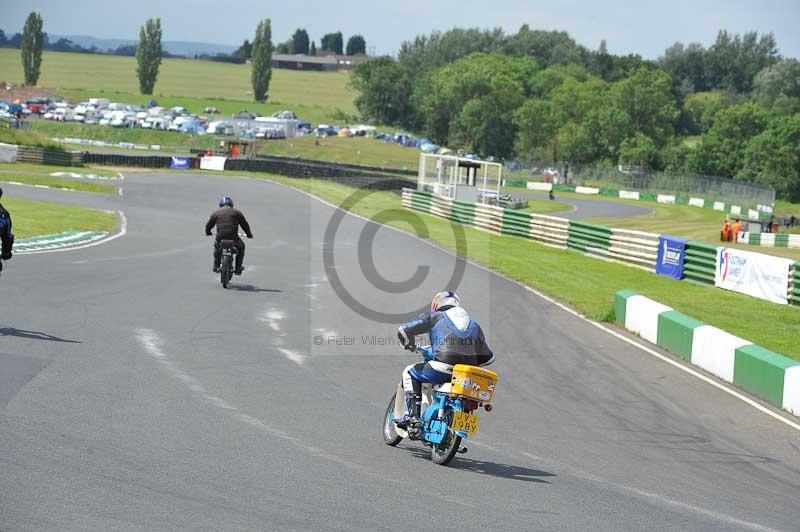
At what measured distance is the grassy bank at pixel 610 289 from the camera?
73.3 feet

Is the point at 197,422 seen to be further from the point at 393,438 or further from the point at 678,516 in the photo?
the point at 678,516

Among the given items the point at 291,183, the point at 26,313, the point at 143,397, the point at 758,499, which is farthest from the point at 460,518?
the point at 291,183

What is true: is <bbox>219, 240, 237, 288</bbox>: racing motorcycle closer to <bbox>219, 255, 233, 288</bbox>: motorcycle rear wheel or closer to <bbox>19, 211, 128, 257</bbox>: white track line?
<bbox>219, 255, 233, 288</bbox>: motorcycle rear wheel

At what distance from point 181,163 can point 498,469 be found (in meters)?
69.1

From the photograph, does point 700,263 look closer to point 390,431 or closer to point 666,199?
point 390,431

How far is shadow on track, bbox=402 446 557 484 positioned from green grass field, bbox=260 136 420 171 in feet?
309

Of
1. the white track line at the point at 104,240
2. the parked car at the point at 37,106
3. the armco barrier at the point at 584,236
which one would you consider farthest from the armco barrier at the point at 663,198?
the parked car at the point at 37,106

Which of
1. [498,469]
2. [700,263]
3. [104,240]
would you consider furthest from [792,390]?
[104,240]

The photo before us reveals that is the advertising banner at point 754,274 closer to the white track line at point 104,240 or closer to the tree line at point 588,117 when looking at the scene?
the white track line at point 104,240

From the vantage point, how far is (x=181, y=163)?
76.4m

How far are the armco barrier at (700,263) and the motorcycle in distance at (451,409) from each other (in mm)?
20363

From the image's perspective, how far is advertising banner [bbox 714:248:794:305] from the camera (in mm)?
26234

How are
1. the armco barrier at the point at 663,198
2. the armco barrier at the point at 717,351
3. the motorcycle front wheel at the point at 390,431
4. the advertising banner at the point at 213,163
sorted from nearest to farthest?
the motorcycle front wheel at the point at 390,431 → the armco barrier at the point at 717,351 → the advertising banner at the point at 213,163 → the armco barrier at the point at 663,198

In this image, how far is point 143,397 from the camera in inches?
461
